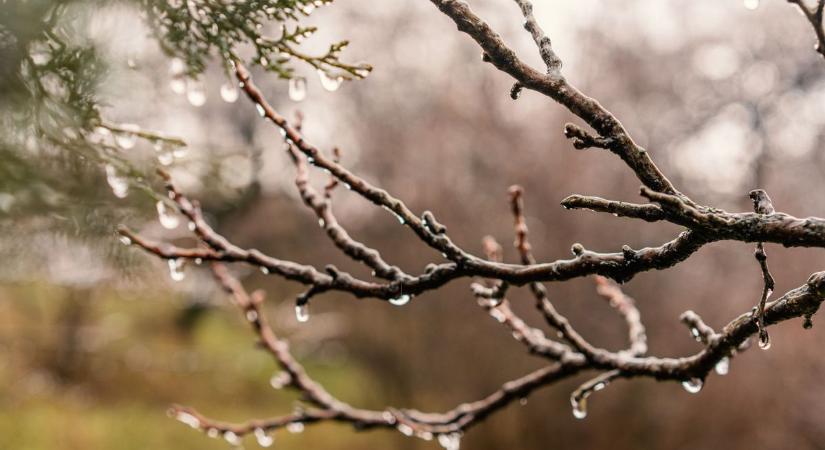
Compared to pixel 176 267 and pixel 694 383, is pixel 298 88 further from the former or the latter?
pixel 694 383

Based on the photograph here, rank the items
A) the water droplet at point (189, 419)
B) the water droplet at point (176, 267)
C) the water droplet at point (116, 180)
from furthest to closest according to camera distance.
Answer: the water droplet at point (189, 419)
the water droplet at point (116, 180)
the water droplet at point (176, 267)

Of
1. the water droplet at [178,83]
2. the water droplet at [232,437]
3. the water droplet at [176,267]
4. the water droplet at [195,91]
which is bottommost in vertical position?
the water droplet at [232,437]

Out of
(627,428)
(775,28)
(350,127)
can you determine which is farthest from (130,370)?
(775,28)

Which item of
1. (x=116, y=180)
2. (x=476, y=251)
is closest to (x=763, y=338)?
(x=116, y=180)

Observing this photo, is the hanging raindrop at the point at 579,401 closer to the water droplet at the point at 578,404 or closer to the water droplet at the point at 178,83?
the water droplet at the point at 578,404

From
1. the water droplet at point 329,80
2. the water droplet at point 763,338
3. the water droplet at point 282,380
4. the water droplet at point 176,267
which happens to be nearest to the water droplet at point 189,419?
the water droplet at point 282,380

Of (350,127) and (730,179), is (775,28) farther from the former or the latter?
(350,127)
